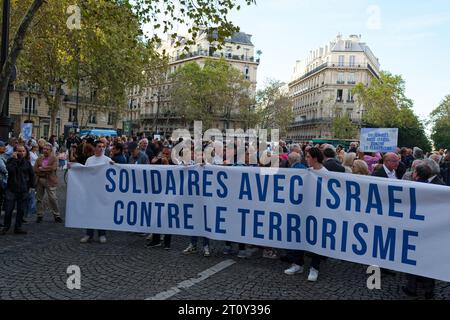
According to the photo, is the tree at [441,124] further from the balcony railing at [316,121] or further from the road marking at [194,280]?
A: the road marking at [194,280]

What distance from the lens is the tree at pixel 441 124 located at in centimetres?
7662

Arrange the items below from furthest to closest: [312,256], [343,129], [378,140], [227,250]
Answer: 1. [343,129]
2. [378,140]
3. [227,250]
4. [312,256]

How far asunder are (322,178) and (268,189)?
0.83 meters

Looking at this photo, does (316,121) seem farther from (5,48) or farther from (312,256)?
(312,256)

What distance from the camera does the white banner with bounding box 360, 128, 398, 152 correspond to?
47.5 feet

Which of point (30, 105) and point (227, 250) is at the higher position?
point (30, 105)

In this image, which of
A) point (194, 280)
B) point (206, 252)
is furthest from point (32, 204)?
point (194, 280)

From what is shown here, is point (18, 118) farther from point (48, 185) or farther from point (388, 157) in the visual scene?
point (388, 157)

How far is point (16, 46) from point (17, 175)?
11.3ft

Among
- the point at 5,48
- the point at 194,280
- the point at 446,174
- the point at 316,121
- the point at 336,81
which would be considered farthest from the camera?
the point at 316,121

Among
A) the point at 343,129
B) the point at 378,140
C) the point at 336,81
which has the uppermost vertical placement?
the point at 336,81

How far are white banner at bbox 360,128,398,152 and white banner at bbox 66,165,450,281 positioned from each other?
30.1ft

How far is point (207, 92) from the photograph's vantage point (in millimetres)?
68062

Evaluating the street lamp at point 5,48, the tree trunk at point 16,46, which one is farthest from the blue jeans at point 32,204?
the tree trunk at point 16,46
